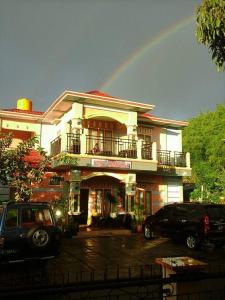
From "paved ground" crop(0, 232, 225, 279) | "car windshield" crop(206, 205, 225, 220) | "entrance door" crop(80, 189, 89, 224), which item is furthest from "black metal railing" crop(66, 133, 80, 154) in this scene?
"car windshield" crop(206, 205, 225, 220)

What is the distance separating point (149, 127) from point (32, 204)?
1475 centimetres

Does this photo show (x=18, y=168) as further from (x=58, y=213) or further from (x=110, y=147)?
(x=110, y=147)

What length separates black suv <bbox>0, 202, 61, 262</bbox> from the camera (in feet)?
30.1

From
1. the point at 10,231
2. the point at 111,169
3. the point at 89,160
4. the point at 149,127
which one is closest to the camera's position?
the point at 10,231

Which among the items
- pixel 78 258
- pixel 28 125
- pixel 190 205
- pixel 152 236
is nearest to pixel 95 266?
pixel 78 258

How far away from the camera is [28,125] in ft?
72.2

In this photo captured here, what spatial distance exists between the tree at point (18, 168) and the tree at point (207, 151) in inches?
715

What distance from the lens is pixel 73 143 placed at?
60.3 feet

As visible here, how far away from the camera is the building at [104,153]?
18.4 m

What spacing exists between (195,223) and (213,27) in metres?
7.63

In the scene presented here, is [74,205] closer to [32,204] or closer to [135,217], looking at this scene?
[135,217]

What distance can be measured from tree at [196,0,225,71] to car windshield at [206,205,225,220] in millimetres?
6244

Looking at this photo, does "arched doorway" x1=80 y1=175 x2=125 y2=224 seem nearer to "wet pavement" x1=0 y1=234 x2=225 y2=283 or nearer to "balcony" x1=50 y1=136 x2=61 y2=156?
"balcony" x1=50 y1=136 x2=61 y2=156

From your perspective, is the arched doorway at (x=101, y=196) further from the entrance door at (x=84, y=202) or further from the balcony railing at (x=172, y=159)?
the balcony railing at (x=172, y=159)
